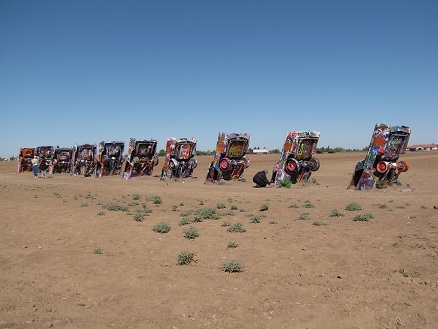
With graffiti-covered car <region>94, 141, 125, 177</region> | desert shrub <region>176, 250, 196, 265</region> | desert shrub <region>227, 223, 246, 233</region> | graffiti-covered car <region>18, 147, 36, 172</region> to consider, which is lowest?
graffiti-covered car <region>18, 147, 36, 172</region>

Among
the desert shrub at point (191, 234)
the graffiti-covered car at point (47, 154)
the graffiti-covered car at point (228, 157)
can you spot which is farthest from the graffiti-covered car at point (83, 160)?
the desert shrub at point (191, 234)

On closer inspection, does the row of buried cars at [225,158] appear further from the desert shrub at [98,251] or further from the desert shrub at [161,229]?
the desert shrub at [98,251]

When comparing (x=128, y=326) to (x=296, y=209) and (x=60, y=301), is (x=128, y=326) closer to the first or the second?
(x=60, y=301)

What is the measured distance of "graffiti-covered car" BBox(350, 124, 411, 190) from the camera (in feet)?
66.2

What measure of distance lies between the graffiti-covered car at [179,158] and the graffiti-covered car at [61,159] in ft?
57.2

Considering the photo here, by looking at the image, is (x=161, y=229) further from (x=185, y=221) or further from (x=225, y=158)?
(x=225, y=158)

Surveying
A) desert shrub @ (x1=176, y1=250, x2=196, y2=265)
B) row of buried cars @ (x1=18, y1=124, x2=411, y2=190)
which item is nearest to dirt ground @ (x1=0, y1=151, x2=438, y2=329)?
desert shrub @ (x1=176, y1=250, x2=196, y2=265)

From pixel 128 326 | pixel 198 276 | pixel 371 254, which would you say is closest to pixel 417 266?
pixel 371 254

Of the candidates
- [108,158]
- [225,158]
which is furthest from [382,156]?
[108,158]

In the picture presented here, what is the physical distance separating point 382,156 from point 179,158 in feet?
52.6

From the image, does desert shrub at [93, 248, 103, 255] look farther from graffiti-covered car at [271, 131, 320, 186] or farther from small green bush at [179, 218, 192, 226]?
graffiti-covered car at [271, 131, 320, 186]

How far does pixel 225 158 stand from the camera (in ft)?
89.1

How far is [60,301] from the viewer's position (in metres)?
5.89

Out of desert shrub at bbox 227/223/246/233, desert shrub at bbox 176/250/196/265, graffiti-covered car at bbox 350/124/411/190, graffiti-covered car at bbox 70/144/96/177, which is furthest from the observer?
graffiti-covered car at bbox 70/144/96/177
